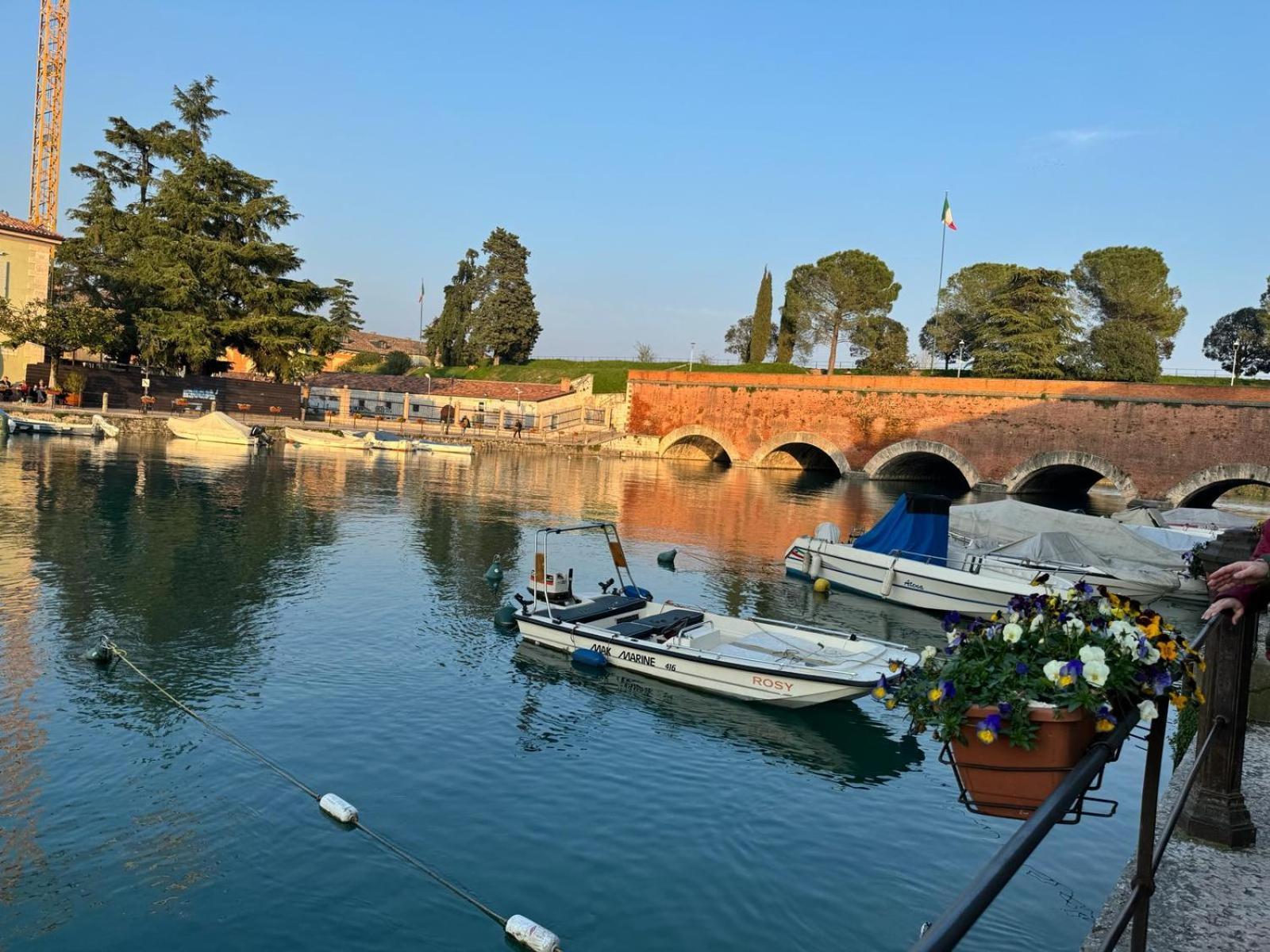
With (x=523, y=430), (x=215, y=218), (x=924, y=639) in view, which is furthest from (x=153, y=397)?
(x=924, y=639)

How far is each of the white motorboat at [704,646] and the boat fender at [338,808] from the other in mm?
5670

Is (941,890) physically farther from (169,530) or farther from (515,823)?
(169,530)

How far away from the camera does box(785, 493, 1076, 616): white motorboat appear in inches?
778

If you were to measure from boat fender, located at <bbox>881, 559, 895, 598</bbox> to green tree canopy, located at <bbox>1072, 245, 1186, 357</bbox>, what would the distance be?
5796 cm

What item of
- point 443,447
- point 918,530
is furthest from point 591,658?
point 443,447

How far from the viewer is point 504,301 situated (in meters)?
77.6

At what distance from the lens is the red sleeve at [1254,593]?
3.96m

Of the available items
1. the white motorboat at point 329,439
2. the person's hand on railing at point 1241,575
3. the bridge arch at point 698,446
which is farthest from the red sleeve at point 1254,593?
the bridge arch at point 698,446

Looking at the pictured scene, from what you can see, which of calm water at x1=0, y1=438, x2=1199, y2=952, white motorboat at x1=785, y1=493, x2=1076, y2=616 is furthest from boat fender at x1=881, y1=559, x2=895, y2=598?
calm water at x1=0, y1=438, x2=1199, y2=952

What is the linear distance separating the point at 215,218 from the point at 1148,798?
6001 cm

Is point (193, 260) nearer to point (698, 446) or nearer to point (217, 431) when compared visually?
point (217, 431)

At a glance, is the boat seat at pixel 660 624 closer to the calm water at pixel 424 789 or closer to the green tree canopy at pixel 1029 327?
the calm water at pixel 424 789

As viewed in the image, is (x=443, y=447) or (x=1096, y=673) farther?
(x=443, y=447)

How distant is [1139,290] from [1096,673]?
76.6m
